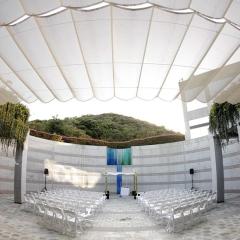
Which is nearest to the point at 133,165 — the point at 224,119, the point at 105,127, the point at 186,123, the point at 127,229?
the point at 186,123

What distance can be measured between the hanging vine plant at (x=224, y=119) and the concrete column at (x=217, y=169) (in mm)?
1000

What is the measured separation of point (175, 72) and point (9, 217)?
8.76 metres

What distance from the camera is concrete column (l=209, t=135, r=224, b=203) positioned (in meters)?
19.5

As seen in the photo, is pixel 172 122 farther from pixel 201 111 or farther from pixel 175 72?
pixel 175 72

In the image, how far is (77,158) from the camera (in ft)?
104

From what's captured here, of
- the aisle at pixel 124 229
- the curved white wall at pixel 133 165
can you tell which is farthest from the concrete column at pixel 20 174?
the aisle at pixel 124 229

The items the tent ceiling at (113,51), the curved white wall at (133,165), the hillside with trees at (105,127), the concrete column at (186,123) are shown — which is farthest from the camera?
the hillside with trees at (105,127)

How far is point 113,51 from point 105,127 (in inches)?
1452

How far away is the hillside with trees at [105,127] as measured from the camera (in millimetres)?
43650

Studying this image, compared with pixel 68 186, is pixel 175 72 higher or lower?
higher

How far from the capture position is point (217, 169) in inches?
786

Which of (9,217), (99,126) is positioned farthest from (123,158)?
(9,217)

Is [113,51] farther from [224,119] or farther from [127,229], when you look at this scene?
[224,119]

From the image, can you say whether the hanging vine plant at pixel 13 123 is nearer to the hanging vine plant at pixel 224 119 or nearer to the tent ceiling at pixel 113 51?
the tent ceiling at pixel 113 51
